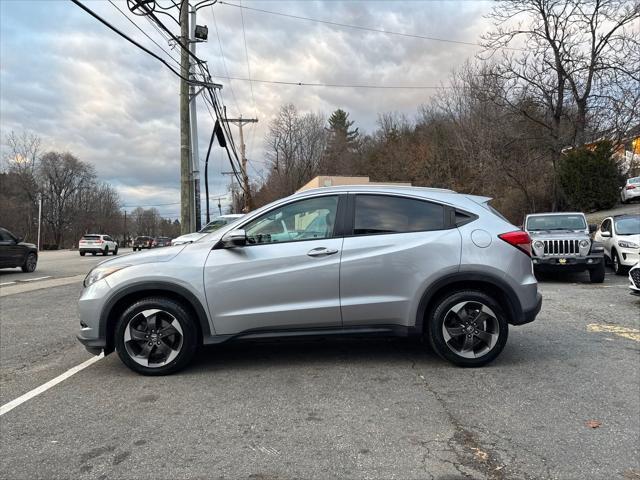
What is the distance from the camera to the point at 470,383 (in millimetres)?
4547

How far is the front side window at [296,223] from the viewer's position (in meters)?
4.90

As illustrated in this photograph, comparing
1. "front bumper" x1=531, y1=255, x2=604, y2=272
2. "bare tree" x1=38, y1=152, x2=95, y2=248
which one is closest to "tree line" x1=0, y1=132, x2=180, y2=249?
"bare tree" x1=38, y1=152, x2=95, y2=248

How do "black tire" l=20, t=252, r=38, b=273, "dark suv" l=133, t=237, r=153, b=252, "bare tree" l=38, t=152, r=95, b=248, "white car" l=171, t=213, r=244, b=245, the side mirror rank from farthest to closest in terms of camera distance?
"bare tree" l=38, t=152, r=95, b=248 < "dark suv" l=133, t=237, r=153, b=252 < "black tire" l=20, t=252, r=38, b=273 < "white car" l=171, t=213, r=244, b=245 < the side mirror

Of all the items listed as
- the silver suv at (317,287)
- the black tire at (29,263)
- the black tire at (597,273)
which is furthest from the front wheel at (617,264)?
the black tire at (29,263)

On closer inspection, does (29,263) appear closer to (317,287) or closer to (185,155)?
(185,155)

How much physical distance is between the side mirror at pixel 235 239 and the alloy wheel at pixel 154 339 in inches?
35.3

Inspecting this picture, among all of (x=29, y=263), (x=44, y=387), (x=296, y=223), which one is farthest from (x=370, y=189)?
(x=29, y=263)

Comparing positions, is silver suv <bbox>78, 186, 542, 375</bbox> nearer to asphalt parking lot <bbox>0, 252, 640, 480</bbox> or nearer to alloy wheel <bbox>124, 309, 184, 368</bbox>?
alloy wheel <bbox>124, 309, 184, 368</bbox>

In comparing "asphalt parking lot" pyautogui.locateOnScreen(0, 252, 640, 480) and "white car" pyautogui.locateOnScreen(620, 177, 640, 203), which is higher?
"white car" pyautogui.locateOnScreen(620, 177, 640, 203)

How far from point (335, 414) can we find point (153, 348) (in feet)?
6.55

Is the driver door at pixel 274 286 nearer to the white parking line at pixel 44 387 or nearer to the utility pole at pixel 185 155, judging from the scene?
the white parking line at pixel 44 387

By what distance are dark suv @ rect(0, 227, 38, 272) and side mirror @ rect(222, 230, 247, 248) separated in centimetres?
1512

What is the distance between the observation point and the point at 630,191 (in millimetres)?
27031

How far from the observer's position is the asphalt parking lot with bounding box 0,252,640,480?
3.13 meters
